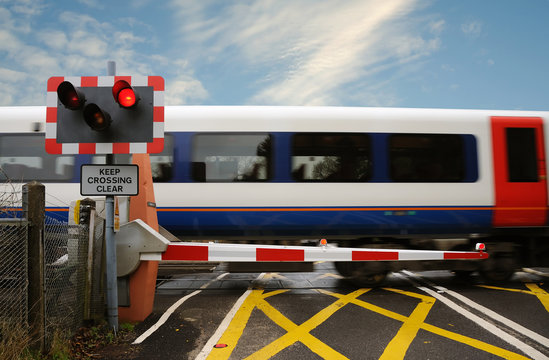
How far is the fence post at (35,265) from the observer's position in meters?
3.20

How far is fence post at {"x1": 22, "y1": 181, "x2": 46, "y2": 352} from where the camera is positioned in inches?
126

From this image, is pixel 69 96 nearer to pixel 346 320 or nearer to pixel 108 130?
pixel 108 130

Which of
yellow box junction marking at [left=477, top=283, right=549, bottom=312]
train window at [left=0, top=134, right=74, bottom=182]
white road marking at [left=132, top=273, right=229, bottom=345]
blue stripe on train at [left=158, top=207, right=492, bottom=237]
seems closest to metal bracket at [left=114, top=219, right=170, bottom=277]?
white road marking at [left=132, top=273, right=229, bottom=345]

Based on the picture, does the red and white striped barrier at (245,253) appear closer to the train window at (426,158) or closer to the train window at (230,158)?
the train window at (230,158)

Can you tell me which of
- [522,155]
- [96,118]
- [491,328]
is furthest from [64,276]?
[522,155]

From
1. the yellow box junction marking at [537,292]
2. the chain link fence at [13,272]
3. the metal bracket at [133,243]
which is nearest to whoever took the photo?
the chain link fence at [13,272]

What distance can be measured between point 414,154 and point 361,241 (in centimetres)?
184

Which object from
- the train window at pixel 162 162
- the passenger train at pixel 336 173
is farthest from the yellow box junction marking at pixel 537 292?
the train window at pixel 162 162

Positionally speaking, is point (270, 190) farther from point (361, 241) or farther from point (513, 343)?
point (513, 343)

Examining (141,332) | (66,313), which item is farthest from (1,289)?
(141,332)

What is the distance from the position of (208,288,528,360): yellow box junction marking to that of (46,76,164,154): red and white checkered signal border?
2.31 m

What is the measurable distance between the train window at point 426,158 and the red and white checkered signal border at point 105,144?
411 centimetres

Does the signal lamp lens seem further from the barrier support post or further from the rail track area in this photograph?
the rail track area

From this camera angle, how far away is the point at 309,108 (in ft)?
21.3
